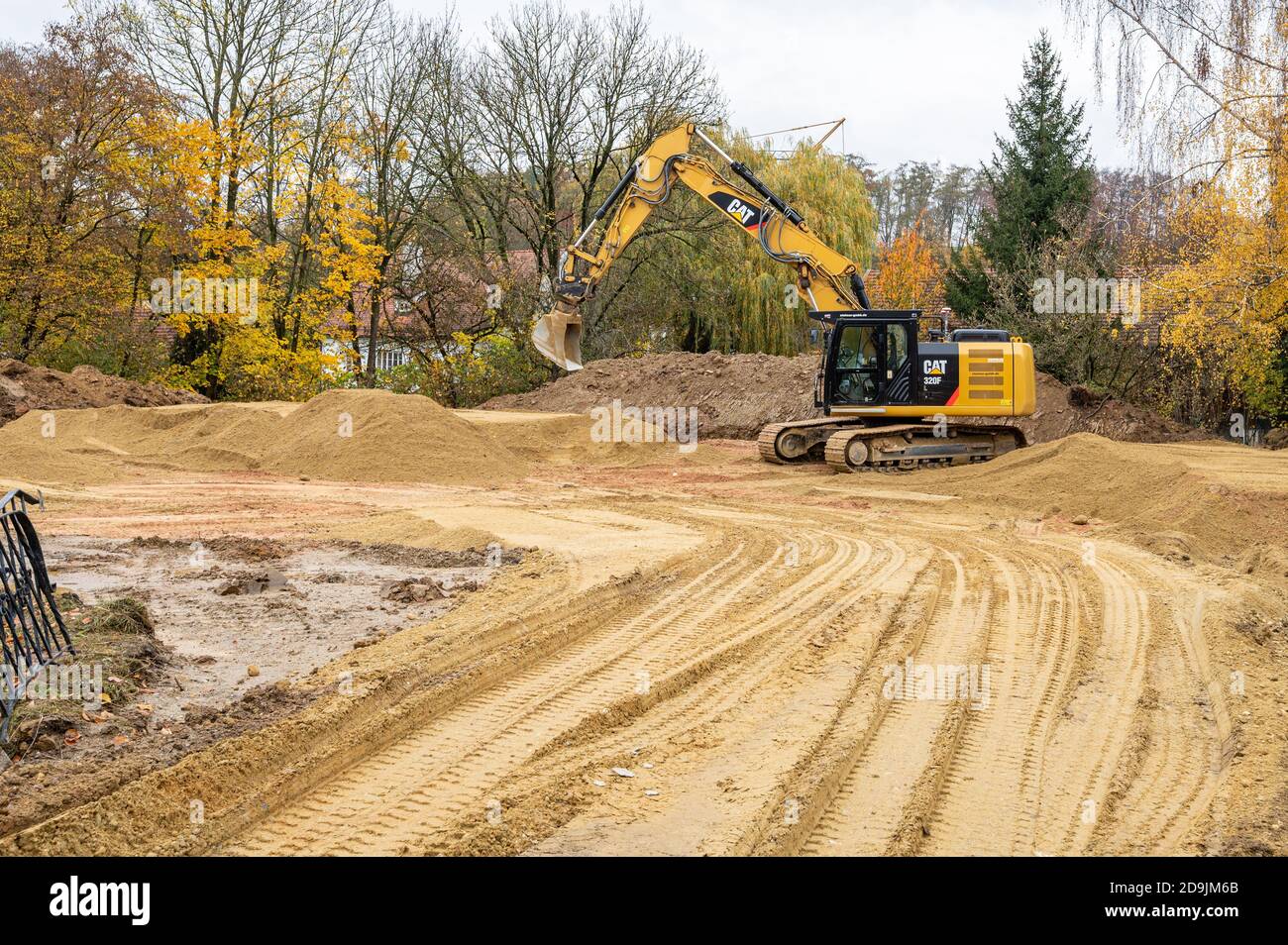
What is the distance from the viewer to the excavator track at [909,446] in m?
18.2

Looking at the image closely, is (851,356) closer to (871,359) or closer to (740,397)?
(871,359)

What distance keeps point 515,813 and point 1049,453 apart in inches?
551

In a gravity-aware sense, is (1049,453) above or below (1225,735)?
above

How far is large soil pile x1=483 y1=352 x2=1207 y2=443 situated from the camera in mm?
23062

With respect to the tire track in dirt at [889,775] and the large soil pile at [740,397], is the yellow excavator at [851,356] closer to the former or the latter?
the large soil pile at [740,397]

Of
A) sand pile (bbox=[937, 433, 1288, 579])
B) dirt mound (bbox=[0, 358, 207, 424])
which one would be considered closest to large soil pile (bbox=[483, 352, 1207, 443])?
sand pile (bbox=[937, 433, 1288, 579])

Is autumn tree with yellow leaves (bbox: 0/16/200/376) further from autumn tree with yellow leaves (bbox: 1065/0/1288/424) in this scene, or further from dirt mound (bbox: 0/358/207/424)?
autumn tree with yellow leaves (bbox: 1065/0/1288/424)

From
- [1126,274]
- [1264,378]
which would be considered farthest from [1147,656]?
[1126,274]

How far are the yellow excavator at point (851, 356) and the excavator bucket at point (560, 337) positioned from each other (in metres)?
0.02

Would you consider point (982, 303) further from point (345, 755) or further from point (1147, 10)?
point (345, 755)

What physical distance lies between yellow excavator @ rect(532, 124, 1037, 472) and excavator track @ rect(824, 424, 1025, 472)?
23 millimetres

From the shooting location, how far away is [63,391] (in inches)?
802

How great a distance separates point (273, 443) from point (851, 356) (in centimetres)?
972

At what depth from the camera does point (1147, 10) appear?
14.1m
